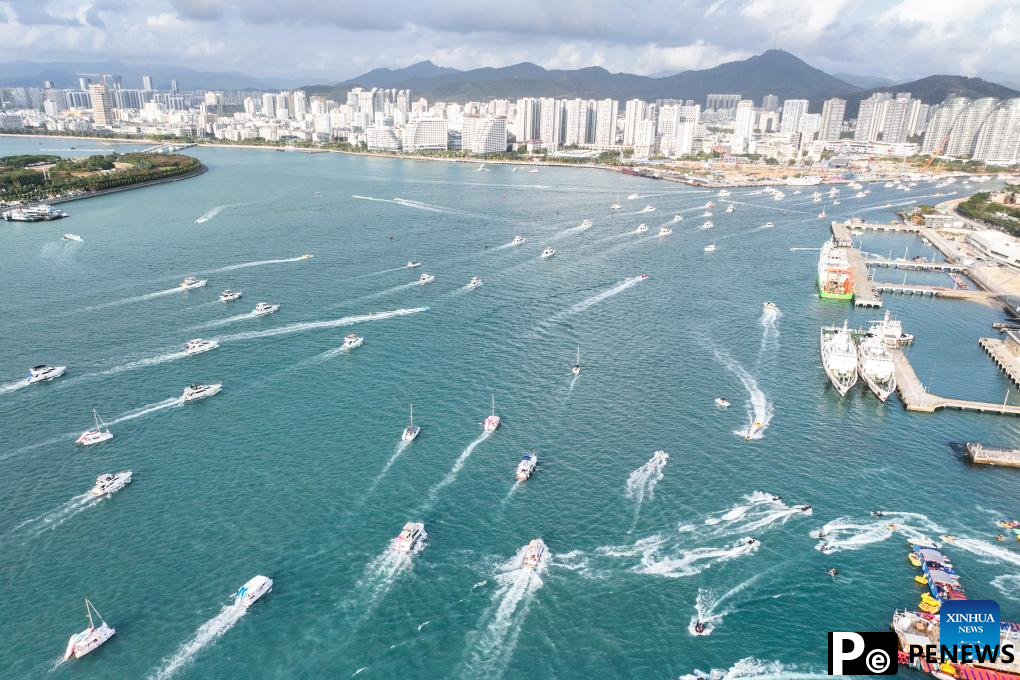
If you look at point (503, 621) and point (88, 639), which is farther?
point (503, 621)

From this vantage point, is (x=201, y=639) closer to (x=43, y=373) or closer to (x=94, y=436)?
(x=94, y=436)

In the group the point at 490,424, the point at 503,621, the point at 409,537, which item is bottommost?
the point at 503,621

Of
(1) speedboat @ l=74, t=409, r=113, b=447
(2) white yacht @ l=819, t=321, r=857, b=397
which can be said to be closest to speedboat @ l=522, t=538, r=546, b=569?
(1) speedboat @ l=74, t=409, r=113, b=447

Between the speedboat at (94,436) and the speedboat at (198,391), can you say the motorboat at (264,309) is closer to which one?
the speedboat at (198,391)

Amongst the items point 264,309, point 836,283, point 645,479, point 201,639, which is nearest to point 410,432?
point 645,479

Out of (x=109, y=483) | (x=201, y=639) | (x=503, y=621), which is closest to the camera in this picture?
(x=201, y=639)

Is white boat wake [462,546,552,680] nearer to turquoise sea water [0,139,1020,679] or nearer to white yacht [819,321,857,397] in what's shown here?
turquoise sea water [0,139,1020,679]

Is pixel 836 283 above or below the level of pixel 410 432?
above
